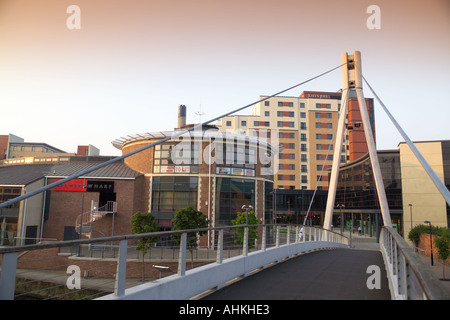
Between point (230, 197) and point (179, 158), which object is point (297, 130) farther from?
point (179, 158)

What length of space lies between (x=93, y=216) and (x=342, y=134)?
2679 cm

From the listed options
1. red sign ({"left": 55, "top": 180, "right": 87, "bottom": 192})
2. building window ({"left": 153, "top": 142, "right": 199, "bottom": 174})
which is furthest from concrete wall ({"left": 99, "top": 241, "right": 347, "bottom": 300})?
red sign ({"left": 55, "top": 180, "right": 87, "bottom": 192})

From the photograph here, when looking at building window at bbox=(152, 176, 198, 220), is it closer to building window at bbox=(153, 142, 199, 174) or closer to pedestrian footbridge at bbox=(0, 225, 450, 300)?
building window at bbox=(153, 142, 199, 174)

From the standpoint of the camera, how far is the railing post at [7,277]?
310 cm

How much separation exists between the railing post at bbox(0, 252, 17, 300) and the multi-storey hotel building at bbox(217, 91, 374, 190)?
250 ft

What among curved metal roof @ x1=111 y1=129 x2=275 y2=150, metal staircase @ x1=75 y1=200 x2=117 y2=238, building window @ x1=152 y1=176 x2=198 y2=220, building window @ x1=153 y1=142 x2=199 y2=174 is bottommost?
metal staircase @ x1=75 y1=200 x2=117 y2=238

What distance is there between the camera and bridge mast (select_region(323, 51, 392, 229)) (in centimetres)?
2470

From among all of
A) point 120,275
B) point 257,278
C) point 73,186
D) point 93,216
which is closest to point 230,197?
point 93,216

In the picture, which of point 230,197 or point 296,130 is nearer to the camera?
point 230,197

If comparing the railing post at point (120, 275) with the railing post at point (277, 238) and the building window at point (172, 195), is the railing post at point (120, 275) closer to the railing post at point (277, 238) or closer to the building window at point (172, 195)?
the railing post at point (277, 238)

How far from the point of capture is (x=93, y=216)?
37781mm

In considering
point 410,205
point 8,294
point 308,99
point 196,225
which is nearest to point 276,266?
point 8,294

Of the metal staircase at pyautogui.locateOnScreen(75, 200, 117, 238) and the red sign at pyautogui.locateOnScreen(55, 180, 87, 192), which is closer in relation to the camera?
the metal staircase at pyautogui.locateOnScreen(75, 200, 117, 238)
